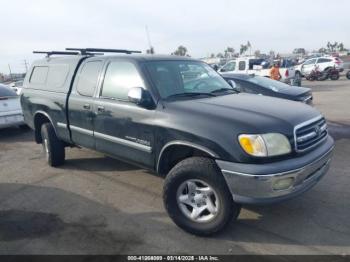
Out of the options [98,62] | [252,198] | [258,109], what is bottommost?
[252,198]

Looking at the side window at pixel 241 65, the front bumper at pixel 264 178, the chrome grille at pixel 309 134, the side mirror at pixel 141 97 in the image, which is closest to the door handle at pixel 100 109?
the side mirror at pixel 141 97

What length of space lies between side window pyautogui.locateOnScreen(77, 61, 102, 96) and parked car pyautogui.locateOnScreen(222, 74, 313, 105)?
14.1 ft

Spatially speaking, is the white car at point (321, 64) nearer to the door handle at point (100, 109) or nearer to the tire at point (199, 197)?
the door handle at point (100, 109)

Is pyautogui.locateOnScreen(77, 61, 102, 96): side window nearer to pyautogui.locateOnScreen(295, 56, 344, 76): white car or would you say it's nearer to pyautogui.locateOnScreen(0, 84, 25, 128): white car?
pyautogui.locateOnScreen(0, 84, 25, 128): white car

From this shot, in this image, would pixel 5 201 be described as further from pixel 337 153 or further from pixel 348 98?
pixel 348 98

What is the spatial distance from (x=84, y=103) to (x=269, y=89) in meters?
5.05

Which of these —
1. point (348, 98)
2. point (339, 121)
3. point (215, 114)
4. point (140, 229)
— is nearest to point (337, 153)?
point (339, 121)

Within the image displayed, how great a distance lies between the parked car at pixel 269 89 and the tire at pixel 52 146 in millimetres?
4459

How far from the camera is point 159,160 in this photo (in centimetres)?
387

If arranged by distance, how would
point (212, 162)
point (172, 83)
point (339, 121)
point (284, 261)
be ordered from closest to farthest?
point (284, 261) → point (212, 162) → point (172, 83) → point (339, 121)

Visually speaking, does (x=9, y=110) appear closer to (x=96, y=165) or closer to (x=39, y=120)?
(x=39, y=120)

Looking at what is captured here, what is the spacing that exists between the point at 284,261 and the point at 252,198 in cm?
64

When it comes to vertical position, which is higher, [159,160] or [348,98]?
[159,160]

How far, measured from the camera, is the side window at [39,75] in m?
6.04
